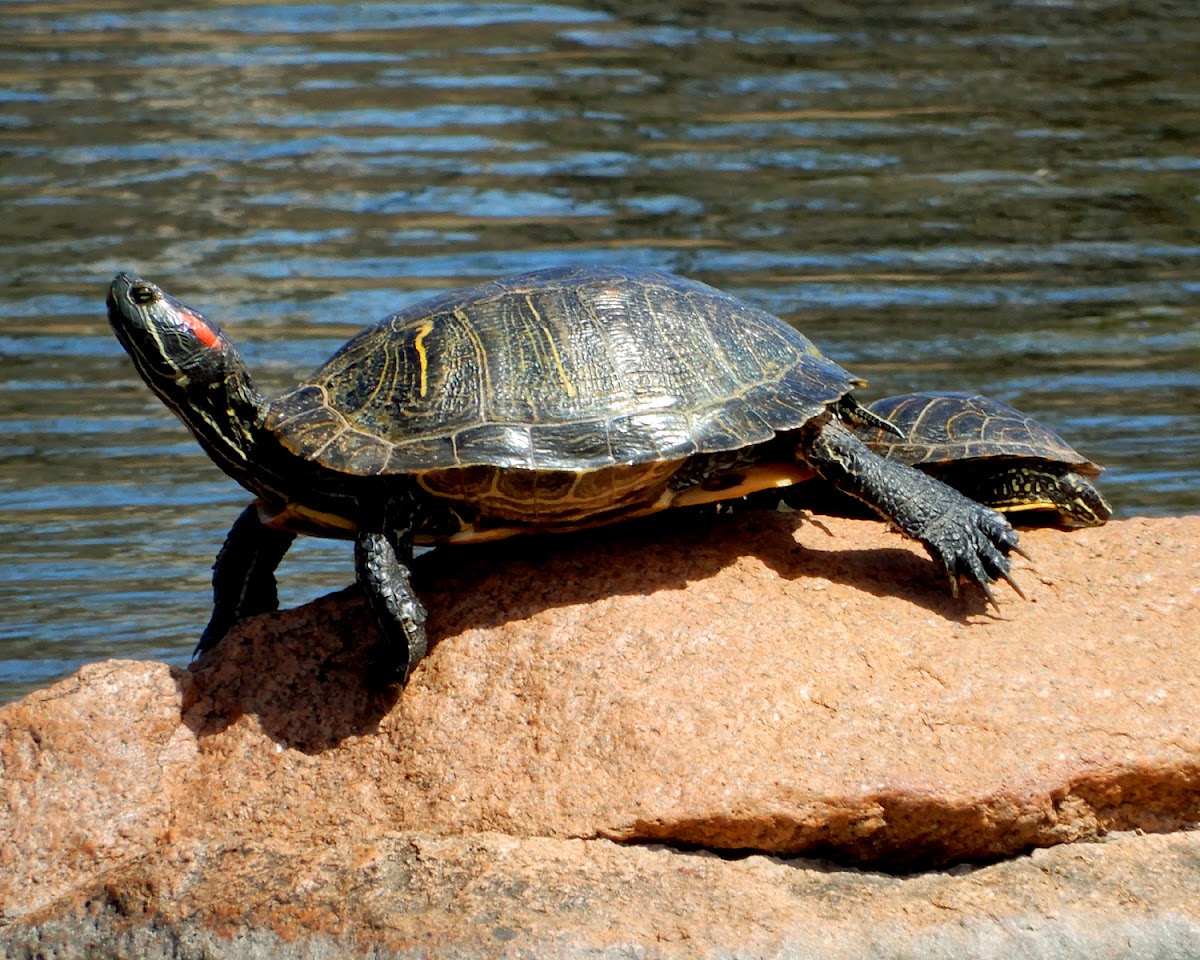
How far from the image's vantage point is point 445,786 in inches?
155

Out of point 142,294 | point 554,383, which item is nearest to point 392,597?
point 554,383

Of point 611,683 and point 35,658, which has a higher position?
point 611,683

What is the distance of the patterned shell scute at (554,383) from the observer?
4078 millimetres

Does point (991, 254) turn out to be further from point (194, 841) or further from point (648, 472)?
point (194, 841)

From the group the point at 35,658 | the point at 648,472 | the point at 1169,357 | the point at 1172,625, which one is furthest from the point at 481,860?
the point at 1169,357

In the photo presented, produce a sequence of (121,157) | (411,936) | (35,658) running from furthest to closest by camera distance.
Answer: (121,157) → (35,658) → (411,936)

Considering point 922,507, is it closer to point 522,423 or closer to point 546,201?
point 522,423

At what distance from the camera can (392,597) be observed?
159 inches

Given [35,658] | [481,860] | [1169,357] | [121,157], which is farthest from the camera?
[121,157]

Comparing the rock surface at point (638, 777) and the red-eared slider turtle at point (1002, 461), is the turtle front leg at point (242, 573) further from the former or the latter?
the red-eared slider turtle at point (1002, 461)

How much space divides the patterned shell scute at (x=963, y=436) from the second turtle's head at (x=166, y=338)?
225 centimetres

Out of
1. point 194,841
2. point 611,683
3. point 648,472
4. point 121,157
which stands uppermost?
point 648,472

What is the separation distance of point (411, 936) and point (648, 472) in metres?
1.35

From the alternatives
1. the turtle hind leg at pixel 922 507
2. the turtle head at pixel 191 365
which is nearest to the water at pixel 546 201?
the turtle head at pixel 191 365
